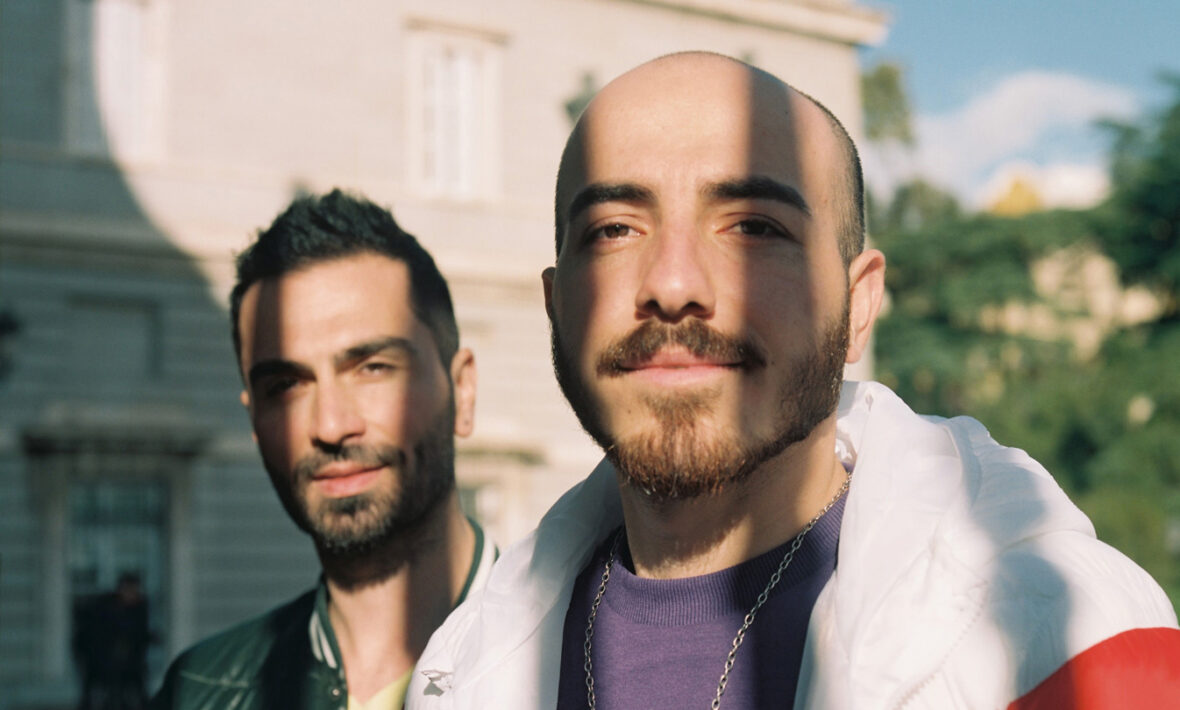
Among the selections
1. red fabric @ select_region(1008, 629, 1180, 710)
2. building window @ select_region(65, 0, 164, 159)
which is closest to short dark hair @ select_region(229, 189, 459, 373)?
red fabric @ select_region(1008, 629, 1180, 710)

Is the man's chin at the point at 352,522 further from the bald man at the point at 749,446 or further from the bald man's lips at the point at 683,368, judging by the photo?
the bald man's lips at the point at 683,368

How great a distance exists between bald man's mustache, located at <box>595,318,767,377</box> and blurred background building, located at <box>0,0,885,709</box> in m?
13.7

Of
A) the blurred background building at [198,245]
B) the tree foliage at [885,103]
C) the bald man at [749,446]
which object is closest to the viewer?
the bald man at [749,446]

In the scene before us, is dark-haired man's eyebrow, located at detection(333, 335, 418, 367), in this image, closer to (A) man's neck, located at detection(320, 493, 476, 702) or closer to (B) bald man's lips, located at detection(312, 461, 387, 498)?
(B) bald man's lips, located at detection(312, 461, 387, 498)

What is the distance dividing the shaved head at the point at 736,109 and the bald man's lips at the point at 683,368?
0.29 m

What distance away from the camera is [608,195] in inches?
71.0

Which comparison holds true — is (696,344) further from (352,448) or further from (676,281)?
(352,448)

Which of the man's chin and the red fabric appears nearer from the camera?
the red fabric

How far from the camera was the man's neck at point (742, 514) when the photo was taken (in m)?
1.78

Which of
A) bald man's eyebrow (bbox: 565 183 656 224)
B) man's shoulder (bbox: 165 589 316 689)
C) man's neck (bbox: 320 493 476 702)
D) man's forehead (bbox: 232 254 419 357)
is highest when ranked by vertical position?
bald man's eyebrow (bbox: 565 183 656 224)

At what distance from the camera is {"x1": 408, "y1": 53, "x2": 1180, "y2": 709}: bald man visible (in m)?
1.50

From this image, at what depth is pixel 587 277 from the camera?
1821mm

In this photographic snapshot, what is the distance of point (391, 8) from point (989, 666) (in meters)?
17.8

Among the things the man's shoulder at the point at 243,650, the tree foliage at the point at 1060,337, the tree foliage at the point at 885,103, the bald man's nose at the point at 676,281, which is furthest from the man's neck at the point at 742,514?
the tree foliage at the point at 885,103
